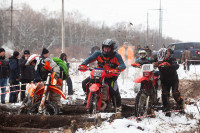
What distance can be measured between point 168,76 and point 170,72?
0.12 meters

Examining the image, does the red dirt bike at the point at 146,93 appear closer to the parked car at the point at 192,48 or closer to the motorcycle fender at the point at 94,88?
the motorcycle fender at the point at 94,88

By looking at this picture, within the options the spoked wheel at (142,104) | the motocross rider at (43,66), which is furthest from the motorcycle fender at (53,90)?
the spoked wheel at (142,104)

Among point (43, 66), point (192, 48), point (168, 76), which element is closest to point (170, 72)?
point (168, 76)

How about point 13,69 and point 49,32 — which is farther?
point 49,32

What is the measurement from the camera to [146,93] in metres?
5.78

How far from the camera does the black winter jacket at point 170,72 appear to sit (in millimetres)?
6473

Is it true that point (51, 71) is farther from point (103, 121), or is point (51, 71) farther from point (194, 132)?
point (194, 132)

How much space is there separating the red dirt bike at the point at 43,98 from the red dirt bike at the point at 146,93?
5.98 ft

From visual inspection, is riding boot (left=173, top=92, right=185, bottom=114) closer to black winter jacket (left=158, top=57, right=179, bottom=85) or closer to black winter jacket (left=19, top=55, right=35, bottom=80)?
black winter jacket (left=158, top=57, right=179, bottom=85)

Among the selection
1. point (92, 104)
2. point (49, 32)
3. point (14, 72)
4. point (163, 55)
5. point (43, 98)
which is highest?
point (49, 32)

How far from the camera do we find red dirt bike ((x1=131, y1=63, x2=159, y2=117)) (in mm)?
5695

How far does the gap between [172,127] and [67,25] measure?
58.0m

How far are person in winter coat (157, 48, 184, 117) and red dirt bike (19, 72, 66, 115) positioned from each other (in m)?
2.73

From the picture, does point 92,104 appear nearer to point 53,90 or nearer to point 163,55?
point 53,90
